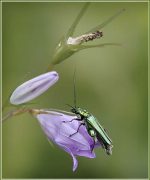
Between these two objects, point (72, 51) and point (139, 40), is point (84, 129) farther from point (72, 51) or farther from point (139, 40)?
point (139, 40)

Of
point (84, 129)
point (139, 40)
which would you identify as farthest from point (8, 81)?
point (84, 129)

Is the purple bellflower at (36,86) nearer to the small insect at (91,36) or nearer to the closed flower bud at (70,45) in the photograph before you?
Answer: the closed flower bud at (70,45)

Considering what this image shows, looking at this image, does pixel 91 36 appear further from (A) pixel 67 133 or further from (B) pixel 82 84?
(B) pixel 82 84

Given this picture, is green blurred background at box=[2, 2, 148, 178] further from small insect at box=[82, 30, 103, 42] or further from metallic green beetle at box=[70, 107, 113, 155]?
small insect at box=[82, 30, 103, 42]

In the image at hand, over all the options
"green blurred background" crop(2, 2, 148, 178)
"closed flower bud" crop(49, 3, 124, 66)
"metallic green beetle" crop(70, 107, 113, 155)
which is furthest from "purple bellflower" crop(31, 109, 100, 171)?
"green blurred background" crop(2, 2, 148, 178)

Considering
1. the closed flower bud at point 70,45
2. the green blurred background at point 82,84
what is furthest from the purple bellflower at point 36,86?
the green blurred background at point 82,84

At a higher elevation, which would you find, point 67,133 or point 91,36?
point 91,36

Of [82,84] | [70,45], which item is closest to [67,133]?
[70,45]
